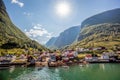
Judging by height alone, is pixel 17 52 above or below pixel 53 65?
above

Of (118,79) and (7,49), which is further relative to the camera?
(7,49)

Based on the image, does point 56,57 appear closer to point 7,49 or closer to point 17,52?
point 17,52

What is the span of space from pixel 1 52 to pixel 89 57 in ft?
265

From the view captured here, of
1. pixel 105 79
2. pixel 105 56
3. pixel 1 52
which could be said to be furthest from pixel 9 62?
pixel 105 79

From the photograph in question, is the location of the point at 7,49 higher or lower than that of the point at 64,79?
higher

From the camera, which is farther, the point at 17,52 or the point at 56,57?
the point at 17,52

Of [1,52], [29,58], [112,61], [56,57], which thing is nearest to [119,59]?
[112,61]

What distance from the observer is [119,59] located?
159625 mm

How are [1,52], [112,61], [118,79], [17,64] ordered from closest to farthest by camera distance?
[118,79], [17,64], [112,61], [1,52]

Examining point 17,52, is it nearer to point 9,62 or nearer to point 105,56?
point 9,62

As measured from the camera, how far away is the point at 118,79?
225 feet

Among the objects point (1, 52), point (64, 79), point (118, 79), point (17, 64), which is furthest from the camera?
point (1, 52)

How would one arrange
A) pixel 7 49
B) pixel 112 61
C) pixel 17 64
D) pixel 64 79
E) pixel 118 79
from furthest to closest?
pixel 7 49
pixel 112 61
pixel 17 64
pixel 64 79
pixel 118 79

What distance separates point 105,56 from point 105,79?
318 ft
